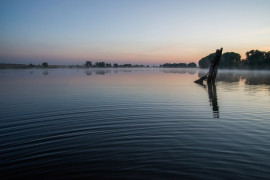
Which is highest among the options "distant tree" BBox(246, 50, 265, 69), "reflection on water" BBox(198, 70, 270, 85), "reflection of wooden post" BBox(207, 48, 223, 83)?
"distant tree" BBox(246, 50, 265, 69)

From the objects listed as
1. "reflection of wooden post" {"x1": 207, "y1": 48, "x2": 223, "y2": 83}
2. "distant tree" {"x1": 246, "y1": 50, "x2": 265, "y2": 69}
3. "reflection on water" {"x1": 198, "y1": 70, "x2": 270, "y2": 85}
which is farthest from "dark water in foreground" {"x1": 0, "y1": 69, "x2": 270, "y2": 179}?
"distant tree" {"x1": 246, "y1": 50, "x2": 265, "y2": 69}

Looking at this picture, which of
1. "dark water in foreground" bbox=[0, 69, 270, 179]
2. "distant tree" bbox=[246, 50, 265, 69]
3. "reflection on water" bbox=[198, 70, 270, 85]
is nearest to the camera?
"dark water in foreground" bbox=[0, 69, 270, 179]

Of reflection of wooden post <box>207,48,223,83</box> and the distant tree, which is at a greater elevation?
the distant tree

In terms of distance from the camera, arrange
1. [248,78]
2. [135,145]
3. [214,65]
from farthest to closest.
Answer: [248,78] → [214,65] → [135,145]

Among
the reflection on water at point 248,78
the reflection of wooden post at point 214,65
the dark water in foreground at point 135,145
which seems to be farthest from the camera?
the reflection on water at point 248,78

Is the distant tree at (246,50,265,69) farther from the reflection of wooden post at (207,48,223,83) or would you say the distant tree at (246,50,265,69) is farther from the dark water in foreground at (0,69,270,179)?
the dark water in foreground at (0,69,270,179)

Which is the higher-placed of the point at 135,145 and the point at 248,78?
the point at 248,78

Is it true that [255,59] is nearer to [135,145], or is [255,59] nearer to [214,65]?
[214,65]

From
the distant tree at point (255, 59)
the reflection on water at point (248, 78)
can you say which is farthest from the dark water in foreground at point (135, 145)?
the distant tree at point (255, 59)

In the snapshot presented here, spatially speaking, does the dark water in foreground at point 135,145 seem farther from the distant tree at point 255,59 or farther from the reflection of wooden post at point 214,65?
the distant tree at point 255,59

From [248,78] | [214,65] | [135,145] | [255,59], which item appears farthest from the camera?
[255,59]

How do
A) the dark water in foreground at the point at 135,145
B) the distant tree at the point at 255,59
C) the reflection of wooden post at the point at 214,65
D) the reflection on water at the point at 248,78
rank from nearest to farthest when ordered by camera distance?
the dark water in foreground at the point at 135,145 → the reflection of wooden post at the point at 214,65 → the reflection on water at the point at 248,78 → the distant tree at the point at 255,59

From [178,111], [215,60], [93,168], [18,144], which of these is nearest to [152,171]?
[93,168]

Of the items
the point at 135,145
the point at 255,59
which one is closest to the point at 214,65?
the point at 135,145
